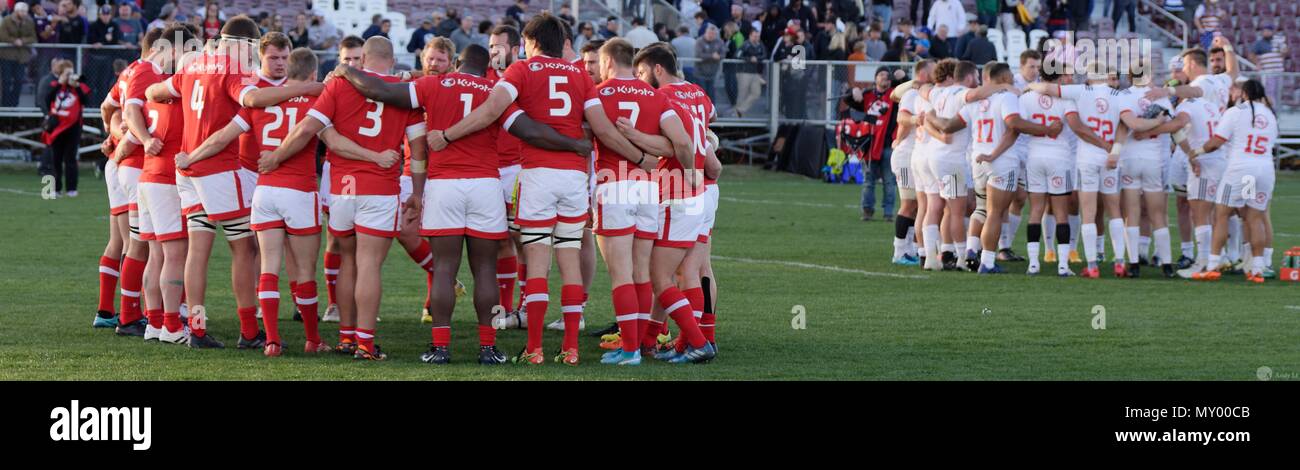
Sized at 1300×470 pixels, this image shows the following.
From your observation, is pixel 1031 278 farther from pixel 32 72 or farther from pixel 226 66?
pixel 32 72

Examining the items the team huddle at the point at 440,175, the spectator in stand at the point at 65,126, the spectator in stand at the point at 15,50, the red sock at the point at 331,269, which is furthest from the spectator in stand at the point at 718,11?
the team huddle at the point at 440,175

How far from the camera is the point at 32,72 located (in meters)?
26.0

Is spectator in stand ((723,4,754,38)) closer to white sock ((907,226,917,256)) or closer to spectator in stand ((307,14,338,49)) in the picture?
spectator in stand ((307,14,338,49))

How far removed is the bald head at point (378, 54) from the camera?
9016 mm

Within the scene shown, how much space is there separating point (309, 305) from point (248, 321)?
45cm

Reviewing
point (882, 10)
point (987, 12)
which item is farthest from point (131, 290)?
point (987, 12)

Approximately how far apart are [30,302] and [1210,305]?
29.0 feet

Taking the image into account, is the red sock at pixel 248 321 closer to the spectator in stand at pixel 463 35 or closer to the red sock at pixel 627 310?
the red sock at pixel 627 310

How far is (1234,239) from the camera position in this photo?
15.6 metres

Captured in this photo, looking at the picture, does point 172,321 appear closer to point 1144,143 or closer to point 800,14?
point 1144,143

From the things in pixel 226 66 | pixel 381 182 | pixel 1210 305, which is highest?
pixel 226 66

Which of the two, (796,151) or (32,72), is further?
(796,151)
